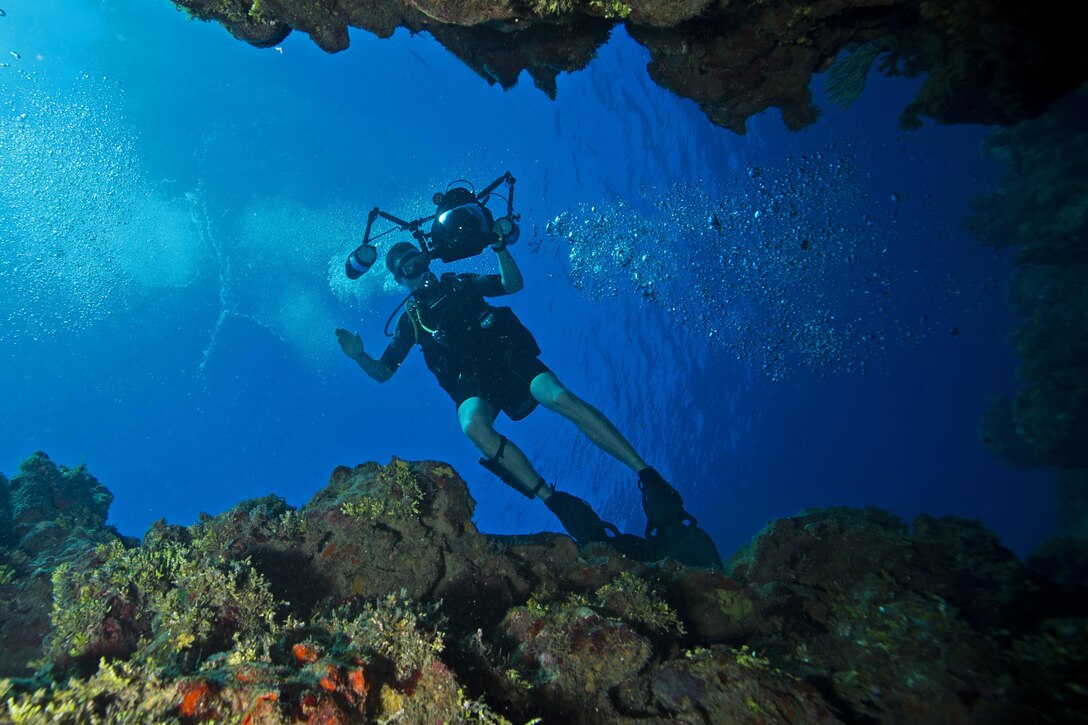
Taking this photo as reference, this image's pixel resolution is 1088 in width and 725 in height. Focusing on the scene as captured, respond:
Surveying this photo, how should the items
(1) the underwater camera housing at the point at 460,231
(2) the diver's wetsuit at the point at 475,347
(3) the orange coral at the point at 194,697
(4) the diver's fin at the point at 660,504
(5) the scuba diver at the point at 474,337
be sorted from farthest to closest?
(2) the diver's wetsuit at the point at 475,347
(1) the underwater camera housing at the point at 460,231
(5) the scuba diver at the point at 474,337
(4) the diver's fin at the point at 660,504
(3) the orange coral at the point at 194,697

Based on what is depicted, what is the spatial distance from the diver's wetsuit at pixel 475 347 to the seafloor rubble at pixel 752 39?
3.50 m

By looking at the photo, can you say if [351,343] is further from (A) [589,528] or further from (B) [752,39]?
(B) [752,39]

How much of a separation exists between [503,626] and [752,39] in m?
6.11

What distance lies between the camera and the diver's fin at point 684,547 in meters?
5.88

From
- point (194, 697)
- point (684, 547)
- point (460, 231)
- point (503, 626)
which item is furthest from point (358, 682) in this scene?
point (460, 231)

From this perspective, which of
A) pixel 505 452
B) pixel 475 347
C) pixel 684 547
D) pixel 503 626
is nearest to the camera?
pixel 503 626

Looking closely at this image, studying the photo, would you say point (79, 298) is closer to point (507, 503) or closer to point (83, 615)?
point (507, 503)

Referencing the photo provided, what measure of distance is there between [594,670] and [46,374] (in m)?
63.9

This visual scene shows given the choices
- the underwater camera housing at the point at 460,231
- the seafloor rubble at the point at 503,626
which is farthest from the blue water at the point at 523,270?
the seafloor rubble at the point at 503,626

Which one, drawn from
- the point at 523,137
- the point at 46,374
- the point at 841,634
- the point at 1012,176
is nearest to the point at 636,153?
the point at 523,137

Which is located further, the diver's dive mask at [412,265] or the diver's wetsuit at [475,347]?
the diver's dive mask at [412,265]

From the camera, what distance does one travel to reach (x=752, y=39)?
4965 millimetres

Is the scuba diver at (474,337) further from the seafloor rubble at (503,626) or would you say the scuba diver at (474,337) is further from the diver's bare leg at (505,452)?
the seafloor rubble at (503,626)

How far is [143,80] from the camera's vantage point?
29.6 meters
